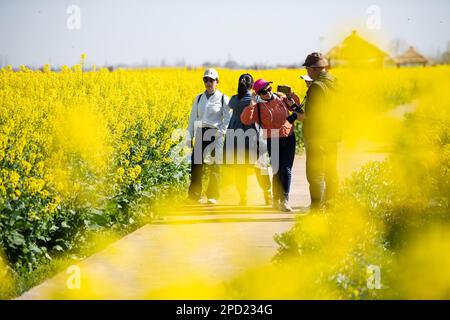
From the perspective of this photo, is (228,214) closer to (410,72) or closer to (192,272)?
(192,272)

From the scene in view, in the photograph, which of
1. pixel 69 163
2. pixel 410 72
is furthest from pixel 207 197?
pixel 410 72

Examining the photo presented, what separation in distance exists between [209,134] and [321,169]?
96.8 inches

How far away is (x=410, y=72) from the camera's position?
5300 cm

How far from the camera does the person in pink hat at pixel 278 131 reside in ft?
43.6

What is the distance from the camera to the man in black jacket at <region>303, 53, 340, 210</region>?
12156mm

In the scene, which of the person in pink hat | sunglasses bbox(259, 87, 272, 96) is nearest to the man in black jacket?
the person in pink hat

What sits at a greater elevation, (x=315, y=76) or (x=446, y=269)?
(x=315, y=76)

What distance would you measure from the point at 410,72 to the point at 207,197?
131 feet

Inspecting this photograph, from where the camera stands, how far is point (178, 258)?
972 cm

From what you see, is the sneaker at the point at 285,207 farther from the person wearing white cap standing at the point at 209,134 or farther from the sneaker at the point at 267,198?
the person wearing white cap standing at the point at 209,134

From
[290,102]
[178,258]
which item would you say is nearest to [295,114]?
[290,102]

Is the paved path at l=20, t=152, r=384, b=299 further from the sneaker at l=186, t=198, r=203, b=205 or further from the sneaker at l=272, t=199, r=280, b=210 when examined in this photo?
the sneaker at l=186, t=198, r=203, b=205

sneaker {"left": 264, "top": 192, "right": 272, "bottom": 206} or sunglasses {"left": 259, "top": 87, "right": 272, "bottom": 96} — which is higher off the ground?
sunglasses {"left": 259, "top": 87, "right": 272, "bottom": 96}

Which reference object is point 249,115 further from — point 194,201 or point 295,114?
point 194,201
